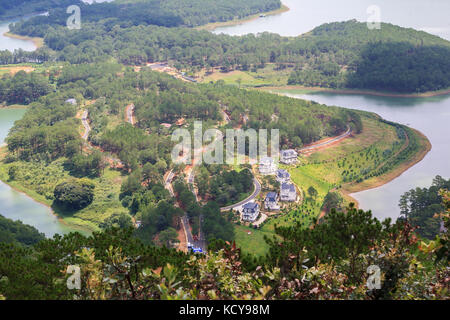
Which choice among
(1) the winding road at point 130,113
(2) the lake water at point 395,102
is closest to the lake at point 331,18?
(2) the lake water at point 395,102

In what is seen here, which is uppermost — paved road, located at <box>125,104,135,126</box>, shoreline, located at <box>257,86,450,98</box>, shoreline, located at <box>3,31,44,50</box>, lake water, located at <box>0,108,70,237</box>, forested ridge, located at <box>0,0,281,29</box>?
forested ridge, located at <box>0,0,281,29</box>

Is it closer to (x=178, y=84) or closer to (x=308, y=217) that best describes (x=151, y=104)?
(x=178, y=84)

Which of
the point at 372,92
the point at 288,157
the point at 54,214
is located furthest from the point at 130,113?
the point at 372,92

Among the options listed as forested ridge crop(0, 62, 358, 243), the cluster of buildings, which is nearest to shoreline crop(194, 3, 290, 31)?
forested ridge crop(0, 62, 358, 243)

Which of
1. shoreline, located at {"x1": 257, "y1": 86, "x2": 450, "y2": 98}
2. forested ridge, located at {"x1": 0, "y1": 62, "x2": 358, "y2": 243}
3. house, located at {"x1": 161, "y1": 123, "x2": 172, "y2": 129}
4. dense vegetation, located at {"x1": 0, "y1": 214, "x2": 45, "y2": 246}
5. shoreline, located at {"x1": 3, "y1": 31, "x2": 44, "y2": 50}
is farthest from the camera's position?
shoreline, located at {"x1": 3, "y1": 31, "x2": 44, "y2": 50}

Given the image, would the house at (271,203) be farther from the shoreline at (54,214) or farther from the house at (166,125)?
the house at (166,125)

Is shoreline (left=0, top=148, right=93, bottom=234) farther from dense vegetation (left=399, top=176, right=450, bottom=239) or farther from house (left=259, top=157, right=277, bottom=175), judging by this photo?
dense vegetation (left=399, top=176, right=450, bottom=239)
